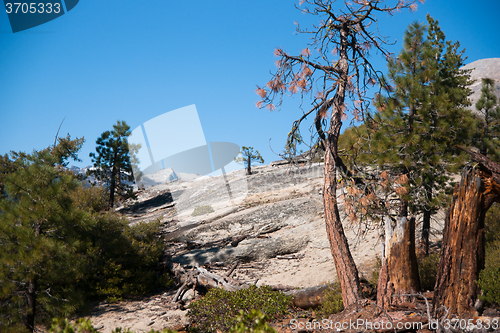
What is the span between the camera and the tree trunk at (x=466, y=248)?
452 centimetres

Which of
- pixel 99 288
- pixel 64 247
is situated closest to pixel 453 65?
pixel 64 247

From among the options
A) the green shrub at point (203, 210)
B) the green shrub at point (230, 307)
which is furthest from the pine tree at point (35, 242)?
the green shrub at point (203, 210)

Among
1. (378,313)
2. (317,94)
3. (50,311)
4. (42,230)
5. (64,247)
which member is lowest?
(378,313)

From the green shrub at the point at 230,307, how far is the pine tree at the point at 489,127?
7.40 m

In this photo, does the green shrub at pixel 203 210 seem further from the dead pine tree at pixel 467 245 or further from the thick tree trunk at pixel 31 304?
the dead pine tree at pixel 467 245

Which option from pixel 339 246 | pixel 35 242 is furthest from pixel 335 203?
pixel 35 242

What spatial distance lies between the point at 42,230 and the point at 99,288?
171 inches

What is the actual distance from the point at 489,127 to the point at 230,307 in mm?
9515

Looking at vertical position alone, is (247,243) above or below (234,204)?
below

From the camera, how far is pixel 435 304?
4.68 m

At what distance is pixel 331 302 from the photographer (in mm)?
6594

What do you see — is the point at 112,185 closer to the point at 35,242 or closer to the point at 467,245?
the point at 35,242

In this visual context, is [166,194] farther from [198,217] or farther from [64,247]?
[64,247]

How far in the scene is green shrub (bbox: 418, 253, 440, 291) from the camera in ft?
21.4
